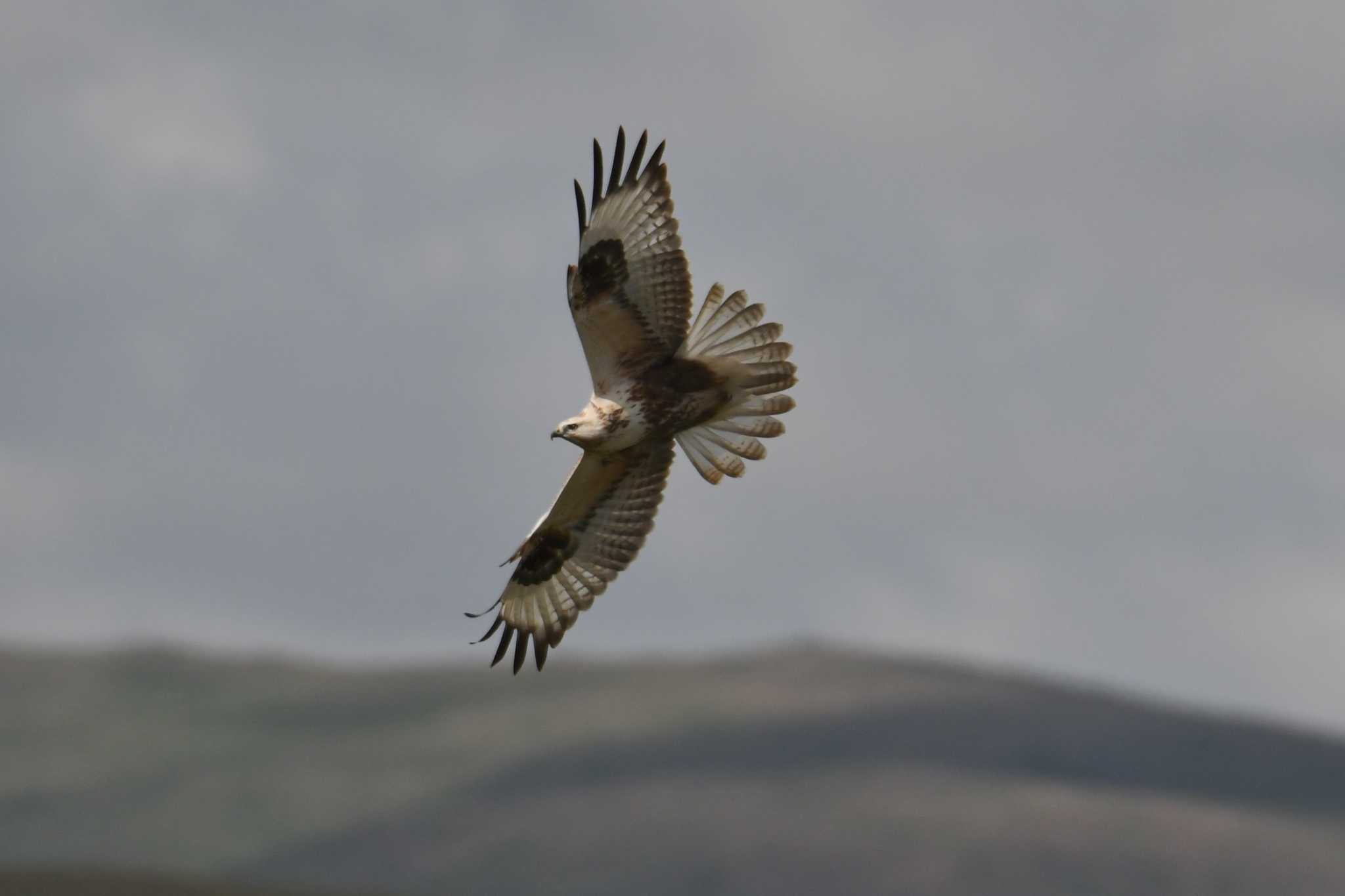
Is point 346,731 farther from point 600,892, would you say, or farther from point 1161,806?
point 1161,806

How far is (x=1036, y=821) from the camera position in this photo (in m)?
127

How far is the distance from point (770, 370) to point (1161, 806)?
391ft

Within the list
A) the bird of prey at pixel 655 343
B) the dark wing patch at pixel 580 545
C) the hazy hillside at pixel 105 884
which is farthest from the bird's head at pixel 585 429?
the hazy hillside at pixel 105 884

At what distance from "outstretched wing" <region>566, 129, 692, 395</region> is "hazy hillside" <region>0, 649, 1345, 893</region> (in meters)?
106

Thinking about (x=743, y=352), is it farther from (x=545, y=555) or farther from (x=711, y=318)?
(x=545, y=555)

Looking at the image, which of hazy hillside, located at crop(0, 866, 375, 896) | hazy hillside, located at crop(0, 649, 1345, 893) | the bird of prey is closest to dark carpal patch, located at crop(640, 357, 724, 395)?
the bird of prey

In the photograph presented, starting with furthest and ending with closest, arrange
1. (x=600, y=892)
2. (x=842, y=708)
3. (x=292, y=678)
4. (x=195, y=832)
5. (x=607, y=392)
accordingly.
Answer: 1. (x=292, y=678)
2. (x=842, y=708)
3. (x=195, y=832)
4. (x=600, y=892)
5. (x=607, y=392)

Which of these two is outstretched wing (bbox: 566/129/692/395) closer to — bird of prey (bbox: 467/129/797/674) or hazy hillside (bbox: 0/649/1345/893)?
bird of prey (bbox: 467/129/797/674)

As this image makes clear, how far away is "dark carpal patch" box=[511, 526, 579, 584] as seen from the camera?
1822 cm

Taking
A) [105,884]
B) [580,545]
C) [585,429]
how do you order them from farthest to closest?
[105,884], [580,545], [585,429]

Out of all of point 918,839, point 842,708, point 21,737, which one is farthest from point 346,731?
point 918,839

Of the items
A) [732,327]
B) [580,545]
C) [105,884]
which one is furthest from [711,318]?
[105,884]

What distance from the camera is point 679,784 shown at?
140 metres

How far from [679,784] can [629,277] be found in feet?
411
